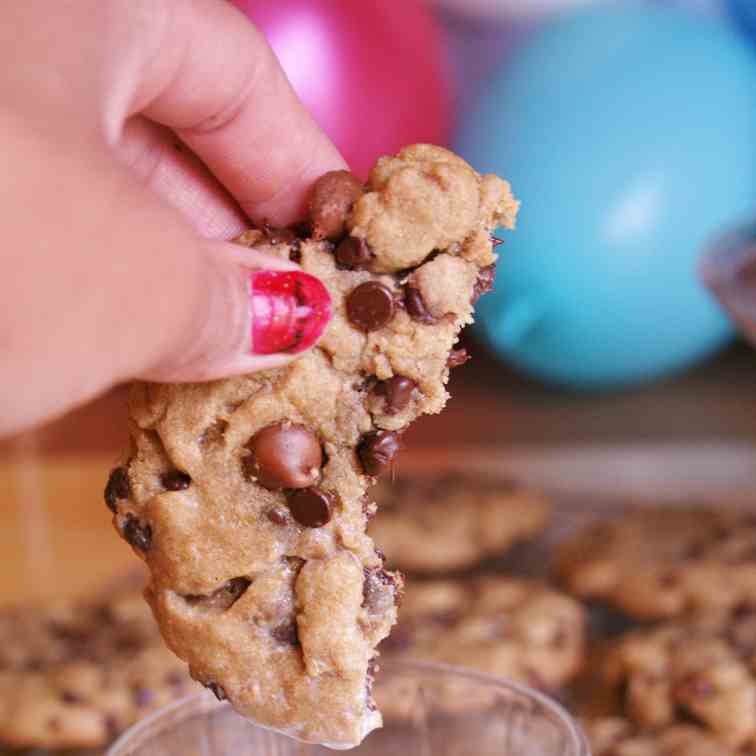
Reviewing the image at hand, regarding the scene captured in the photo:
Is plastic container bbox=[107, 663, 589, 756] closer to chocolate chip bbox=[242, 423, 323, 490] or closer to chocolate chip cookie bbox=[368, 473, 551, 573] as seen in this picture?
chocolate chip bbox=[242, 423, 323, 490]

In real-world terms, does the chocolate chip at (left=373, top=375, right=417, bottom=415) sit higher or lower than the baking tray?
higher

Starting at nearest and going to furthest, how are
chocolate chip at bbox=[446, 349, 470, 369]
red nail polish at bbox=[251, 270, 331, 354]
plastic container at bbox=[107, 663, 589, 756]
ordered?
red nail polish at bbox=[251, 270, 331, 354], chocolate chip at bbox=[446, 349, 470, 369], plastic container at bbox=[107, 663, 589, 756]

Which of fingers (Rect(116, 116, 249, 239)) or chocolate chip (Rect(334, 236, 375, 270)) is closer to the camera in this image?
chocolate chip (Rect(334, 236, 375, 270))

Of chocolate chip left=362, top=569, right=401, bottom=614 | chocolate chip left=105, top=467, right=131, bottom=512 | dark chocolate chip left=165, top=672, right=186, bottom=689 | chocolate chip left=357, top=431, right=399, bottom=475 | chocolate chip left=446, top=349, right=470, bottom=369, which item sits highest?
chocolate chip left=446, top=349, right=470, bottom=369

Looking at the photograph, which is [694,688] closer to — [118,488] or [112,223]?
[118,488]

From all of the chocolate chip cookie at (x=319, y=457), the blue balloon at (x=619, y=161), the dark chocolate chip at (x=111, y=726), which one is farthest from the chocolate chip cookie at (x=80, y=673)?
the blue balloon at (x=619, y=161)

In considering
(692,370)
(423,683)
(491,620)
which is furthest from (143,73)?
(692,370)

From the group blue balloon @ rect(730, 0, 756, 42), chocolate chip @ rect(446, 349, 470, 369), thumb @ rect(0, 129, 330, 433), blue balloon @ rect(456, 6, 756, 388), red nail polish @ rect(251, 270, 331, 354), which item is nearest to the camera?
thumb @ rect(0, 129, 330, 433)

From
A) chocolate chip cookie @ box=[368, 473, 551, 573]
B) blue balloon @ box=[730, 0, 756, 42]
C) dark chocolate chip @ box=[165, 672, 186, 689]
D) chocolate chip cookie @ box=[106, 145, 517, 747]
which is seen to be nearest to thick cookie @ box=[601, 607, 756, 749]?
chocolate chip cookie @ box=[368, 473, 551, 573]
